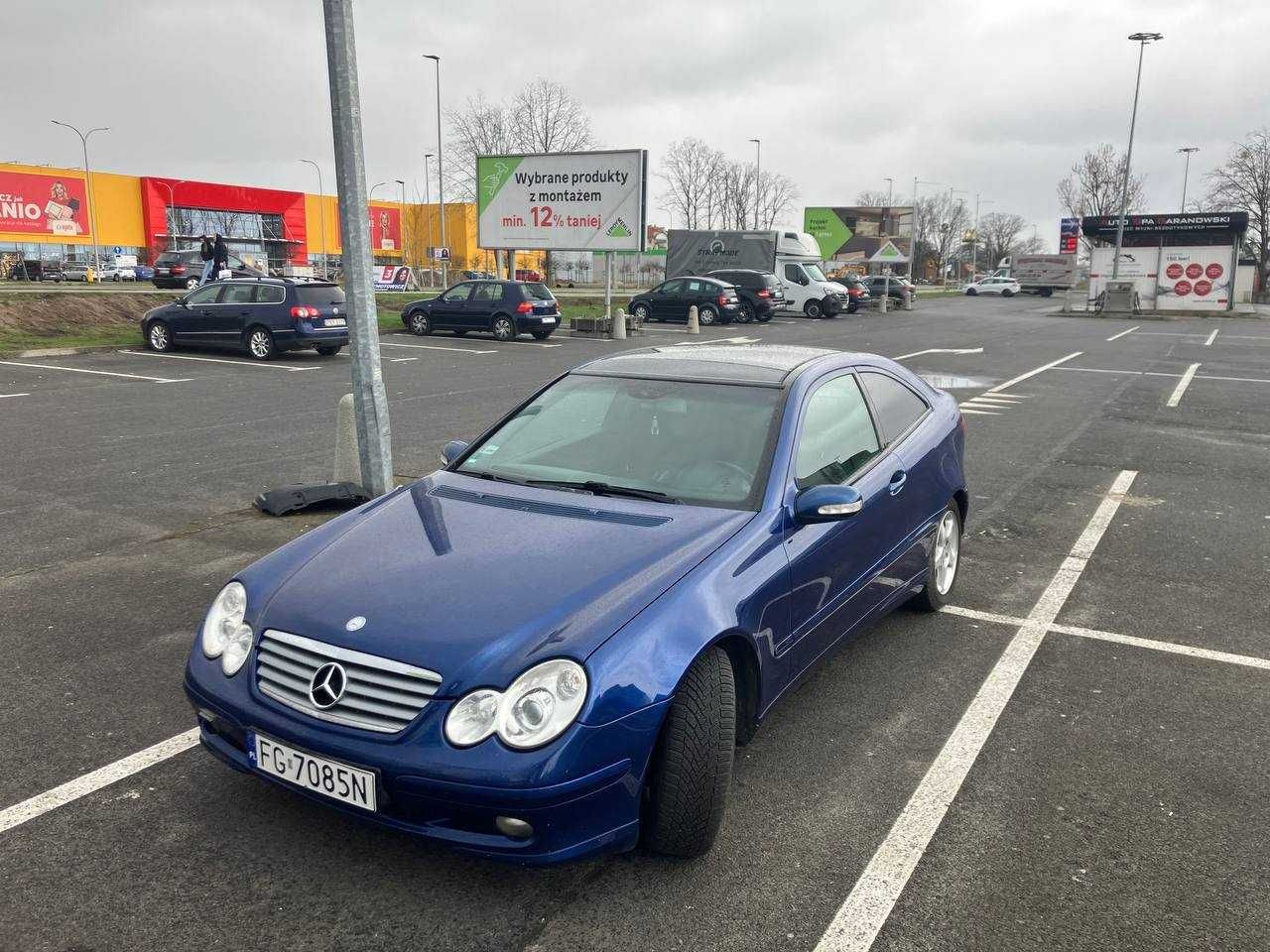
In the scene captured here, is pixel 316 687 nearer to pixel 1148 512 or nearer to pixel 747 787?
pixel 747 787

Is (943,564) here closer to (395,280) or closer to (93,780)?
(93,780)

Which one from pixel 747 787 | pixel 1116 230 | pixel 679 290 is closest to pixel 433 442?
pixel 747 787

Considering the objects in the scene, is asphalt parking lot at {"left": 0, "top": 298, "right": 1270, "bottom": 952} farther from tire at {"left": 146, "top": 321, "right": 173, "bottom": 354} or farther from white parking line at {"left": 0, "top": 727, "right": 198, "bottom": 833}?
tire at {"left": 146, "top": 321, "right": 173, "bottom": 354}

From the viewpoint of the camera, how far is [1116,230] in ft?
140

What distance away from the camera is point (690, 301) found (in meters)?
31.9

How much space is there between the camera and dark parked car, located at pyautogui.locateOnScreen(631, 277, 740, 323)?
104 ft

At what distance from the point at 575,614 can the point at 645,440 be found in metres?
1.35

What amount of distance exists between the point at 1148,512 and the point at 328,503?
622 cm

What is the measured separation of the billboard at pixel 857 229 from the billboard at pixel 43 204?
56418 mm

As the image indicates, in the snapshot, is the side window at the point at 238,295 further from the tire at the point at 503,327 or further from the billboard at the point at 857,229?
the billboard at the point at 857,229

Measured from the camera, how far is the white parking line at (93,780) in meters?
3.26

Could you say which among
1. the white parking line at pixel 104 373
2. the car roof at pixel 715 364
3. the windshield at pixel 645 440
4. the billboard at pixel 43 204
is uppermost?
the billboard at pixel 43 204

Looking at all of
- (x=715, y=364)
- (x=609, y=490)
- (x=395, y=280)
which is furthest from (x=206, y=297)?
(x=395, y=280)

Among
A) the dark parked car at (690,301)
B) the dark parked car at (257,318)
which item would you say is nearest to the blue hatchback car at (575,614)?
the dark parked car at (257,318)
